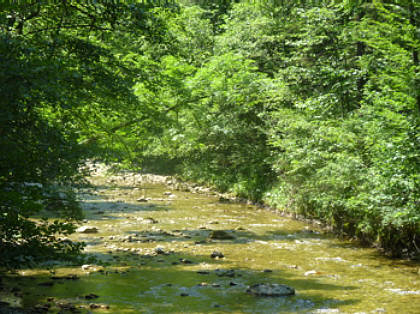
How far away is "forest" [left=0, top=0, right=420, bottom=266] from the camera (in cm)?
512

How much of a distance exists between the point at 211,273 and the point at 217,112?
1485cm

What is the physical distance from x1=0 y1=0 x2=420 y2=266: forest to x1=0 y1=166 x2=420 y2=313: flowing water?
1.00m

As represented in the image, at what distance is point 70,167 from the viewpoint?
17.7 ft

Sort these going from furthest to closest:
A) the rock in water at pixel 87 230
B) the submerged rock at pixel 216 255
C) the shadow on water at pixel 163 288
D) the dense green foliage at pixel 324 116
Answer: the rock in water at pixel 87 230
the submerged rock at pixel 216 255
the dense green foliage at pixel 324 116
the shadow on water at pixel 163 288

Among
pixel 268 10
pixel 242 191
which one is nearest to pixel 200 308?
pixel 242 191

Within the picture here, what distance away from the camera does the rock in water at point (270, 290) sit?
25.6ft

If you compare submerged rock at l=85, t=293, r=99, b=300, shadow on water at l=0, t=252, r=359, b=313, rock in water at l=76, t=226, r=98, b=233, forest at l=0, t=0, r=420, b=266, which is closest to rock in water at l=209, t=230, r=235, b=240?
shadow on water at l=0, t=252, r=359, b=313

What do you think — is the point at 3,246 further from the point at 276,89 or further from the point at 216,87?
the point at 276,89

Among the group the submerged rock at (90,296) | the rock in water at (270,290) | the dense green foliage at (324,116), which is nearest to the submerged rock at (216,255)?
the rock in water at (270,290)

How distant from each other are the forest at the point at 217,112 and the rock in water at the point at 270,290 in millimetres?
3167

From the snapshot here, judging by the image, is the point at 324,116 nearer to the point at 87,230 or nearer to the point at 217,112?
the point at 87,230

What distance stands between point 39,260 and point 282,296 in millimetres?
4447

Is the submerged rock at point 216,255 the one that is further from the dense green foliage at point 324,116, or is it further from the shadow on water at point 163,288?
the dense green foliage at point 324,116

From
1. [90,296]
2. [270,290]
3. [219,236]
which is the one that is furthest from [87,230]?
[270,290]
